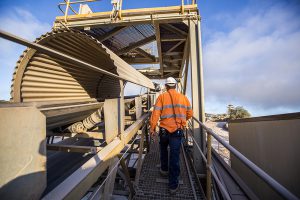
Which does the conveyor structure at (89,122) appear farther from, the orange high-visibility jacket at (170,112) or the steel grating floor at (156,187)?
the orange high-visibility jacket at (170,112)

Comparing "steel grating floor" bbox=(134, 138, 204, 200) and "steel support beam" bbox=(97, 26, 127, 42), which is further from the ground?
"steel support beam" bbox=(97, 26, 127, 42)

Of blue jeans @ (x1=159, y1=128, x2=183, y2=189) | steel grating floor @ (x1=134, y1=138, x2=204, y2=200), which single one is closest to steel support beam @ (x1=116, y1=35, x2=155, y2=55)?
blue jeans @ (x1=159, y1=128, x2=183, y2=189)

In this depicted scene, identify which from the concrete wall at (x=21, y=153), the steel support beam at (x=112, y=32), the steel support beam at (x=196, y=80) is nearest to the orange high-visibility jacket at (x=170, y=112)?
the steel support beam at (x=196, y=80)

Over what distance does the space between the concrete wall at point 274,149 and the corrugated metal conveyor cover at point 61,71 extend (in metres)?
2.55

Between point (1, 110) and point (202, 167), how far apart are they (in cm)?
417

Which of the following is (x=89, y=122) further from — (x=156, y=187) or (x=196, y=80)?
(x=196, y=80)

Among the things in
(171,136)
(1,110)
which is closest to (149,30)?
(171,136)

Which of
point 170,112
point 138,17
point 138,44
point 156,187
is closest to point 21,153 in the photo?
point 170,112

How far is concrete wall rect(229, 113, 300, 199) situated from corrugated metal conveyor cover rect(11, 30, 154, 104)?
2.55 metres

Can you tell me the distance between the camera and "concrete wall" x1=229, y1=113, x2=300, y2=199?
2.21 metres

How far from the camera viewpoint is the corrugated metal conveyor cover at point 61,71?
277 centimetres

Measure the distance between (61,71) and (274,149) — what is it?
437 centimetres

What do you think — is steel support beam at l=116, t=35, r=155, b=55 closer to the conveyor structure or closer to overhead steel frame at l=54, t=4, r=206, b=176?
the conveyor structure

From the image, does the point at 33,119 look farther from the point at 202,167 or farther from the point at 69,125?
the point at 202,167
